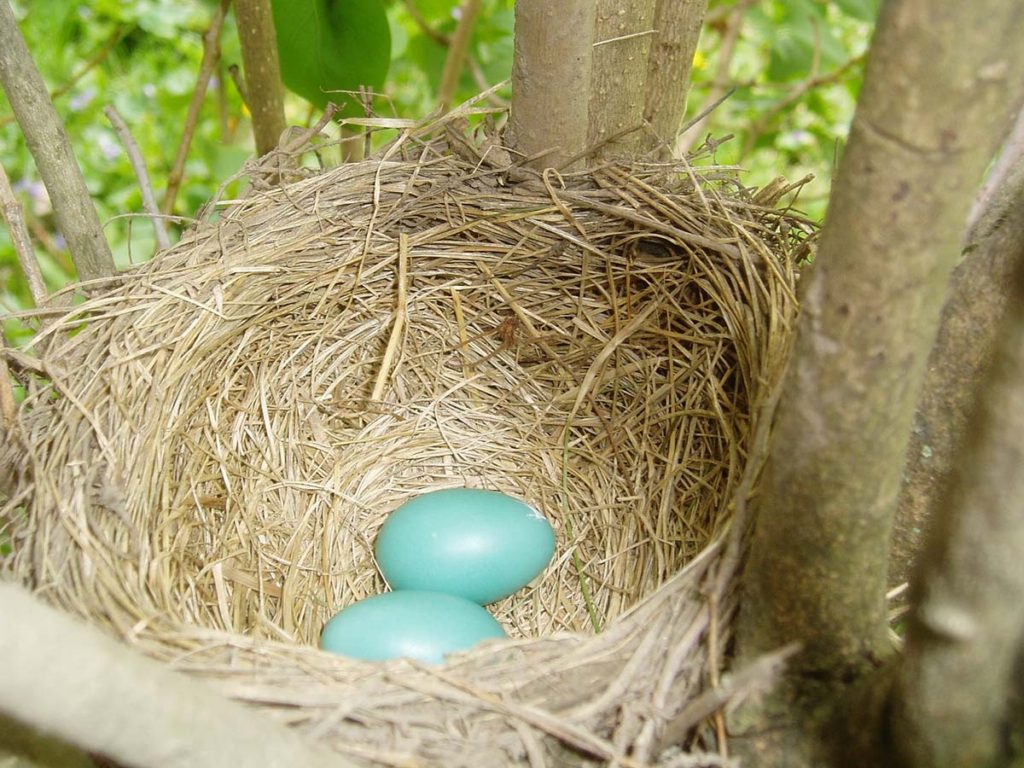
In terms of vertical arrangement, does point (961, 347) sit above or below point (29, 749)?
above

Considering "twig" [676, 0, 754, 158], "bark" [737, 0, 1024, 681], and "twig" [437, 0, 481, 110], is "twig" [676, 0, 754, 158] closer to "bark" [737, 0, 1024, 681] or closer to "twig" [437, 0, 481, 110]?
"twig" [437, 0, 481, 110]

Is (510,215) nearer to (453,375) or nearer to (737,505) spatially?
(453,375)

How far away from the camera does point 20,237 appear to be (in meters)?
1.06

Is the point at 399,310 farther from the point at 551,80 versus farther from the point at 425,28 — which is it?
the point at 425,28

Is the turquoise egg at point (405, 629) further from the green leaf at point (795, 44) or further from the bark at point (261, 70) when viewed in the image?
the green leaf at point (795, 44)

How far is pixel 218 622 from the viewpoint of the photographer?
1067 mm

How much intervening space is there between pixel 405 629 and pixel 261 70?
92 centimetres

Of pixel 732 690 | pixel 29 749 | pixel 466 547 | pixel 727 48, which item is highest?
pixel 727 48

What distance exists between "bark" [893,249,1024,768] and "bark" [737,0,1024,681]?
7cm

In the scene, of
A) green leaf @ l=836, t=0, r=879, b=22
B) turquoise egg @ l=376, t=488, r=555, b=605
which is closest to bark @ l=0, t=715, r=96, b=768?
turquoise egg @ l=376, t=488, r=555, b=605

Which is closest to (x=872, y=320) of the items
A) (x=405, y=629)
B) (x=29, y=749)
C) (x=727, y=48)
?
(x=405, y=629)

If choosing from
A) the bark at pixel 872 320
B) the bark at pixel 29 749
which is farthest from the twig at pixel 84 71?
the bark at pixel 872 320

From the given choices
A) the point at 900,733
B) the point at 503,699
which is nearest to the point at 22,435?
the point at 503,699

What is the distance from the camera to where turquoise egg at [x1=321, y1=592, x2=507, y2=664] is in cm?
99
